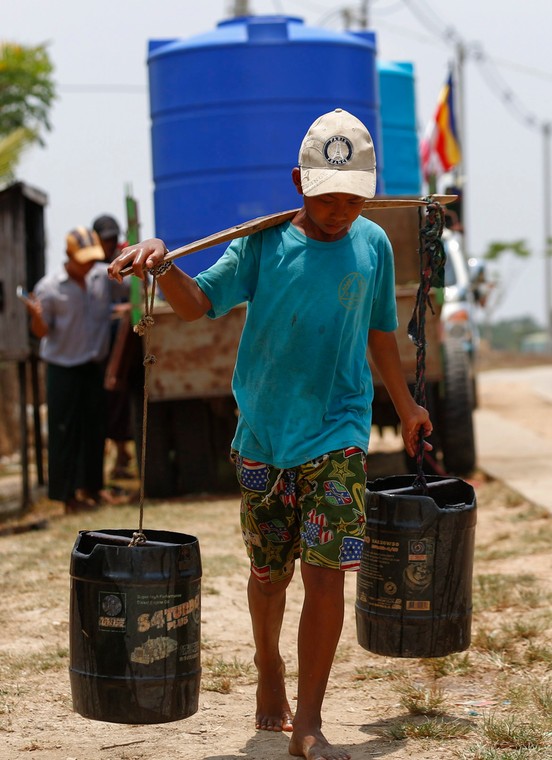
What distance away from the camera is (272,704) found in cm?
395

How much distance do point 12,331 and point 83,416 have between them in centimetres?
101

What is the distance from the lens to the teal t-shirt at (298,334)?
3.67 metres

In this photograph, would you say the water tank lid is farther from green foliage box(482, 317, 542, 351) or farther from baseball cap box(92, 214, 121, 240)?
green foliage box(482, 317, 542, 351)

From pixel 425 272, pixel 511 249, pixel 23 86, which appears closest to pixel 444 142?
pixel 23 86

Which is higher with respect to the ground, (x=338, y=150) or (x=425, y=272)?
(x=338, y=150)

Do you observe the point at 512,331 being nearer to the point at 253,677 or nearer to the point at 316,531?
the point at 253,677

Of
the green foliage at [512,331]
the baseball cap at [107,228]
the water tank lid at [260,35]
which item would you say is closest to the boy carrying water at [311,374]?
the water tank lid at [260,35]

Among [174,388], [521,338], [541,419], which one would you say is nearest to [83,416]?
[174,388]

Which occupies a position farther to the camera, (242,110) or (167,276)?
(242,110)

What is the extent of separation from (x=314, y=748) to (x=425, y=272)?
151 cm

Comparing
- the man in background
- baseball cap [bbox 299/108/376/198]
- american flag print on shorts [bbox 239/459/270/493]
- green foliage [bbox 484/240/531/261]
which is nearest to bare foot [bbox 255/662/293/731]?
american flag print on shorts [bbox 239/459/270/493]

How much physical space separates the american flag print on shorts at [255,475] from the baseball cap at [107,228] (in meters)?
5.49

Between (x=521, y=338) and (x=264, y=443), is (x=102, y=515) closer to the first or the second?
(x=264, y=443)

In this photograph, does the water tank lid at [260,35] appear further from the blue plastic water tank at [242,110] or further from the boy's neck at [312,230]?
the boy's neck at [312,230]
